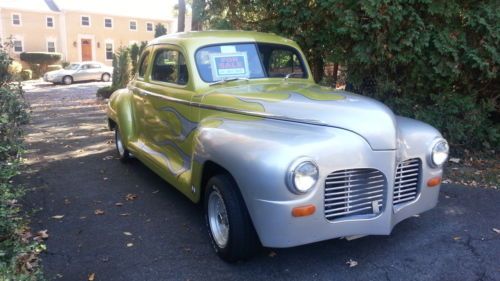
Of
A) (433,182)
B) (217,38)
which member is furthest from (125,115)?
(433,182)

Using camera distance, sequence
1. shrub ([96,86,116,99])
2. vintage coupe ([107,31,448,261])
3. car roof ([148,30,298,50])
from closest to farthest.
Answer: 1. vintage coupe ([107,31,448,261])
2. car roof ([148,30,298,50])
3. shrub ([96,86,116,99])

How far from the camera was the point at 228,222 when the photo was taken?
334cm

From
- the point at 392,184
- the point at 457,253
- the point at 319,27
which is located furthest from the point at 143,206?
the point at 319,27

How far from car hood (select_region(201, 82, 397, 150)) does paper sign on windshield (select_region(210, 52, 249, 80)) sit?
14.1 inches

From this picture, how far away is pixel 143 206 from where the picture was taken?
16.2ft

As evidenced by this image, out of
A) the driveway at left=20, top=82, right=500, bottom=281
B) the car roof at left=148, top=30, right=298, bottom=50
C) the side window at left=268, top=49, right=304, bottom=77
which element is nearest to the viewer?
the driveway at left=20, top=82, right=500, bottom=281

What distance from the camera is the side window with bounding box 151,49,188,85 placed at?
4719 mm

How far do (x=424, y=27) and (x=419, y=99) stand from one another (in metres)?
1.18

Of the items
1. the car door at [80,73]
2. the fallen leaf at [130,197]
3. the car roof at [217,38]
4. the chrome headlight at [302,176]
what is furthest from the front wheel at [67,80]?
the chrome headlight at [302,176]

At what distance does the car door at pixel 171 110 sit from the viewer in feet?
14.4

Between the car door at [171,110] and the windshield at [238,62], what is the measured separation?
0.21 metres

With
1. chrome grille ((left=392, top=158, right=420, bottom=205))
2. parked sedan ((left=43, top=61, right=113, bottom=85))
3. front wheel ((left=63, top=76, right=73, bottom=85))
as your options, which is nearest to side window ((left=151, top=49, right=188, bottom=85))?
chrome grille ((left=392, top=158, right=420, bottom=205))

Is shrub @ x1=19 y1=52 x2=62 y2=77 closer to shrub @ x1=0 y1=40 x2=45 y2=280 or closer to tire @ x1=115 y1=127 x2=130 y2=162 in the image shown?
tire @ x1=115 y1=127 x2=130 y2=162

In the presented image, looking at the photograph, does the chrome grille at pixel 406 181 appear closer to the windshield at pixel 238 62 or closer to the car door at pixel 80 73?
the windshield at pixel 238 62
